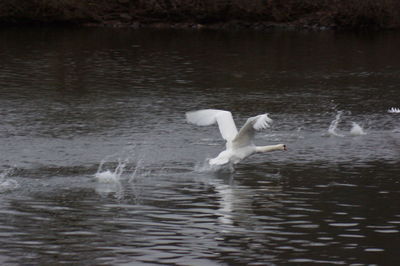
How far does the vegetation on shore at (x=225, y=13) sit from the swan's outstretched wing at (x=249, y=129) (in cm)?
3073

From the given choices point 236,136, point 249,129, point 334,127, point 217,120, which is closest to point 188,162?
point 217,120

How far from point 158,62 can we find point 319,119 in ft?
37.4

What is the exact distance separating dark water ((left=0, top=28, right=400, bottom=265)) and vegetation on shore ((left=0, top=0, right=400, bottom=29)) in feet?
36.9

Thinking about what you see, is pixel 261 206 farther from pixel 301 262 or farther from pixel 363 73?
pixel 363 73

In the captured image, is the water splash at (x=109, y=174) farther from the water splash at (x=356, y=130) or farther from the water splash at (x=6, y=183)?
the water splash at (x=356, y=130)

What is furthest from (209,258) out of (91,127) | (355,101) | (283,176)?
(355,101)

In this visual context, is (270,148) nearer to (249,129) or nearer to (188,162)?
(249,129)

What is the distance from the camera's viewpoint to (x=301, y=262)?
1247 centimetres

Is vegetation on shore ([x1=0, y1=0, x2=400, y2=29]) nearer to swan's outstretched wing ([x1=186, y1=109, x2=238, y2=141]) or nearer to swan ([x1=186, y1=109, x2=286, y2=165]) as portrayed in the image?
swan's outstretched wing ([x1=186, y1=109, x2=238, y2=141])

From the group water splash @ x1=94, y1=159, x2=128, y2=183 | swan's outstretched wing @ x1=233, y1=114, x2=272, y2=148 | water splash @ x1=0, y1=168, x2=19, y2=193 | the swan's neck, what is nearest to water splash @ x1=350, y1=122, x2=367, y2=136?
the swan's neck

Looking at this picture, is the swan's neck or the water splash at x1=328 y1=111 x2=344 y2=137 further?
the water splash at x1=328 y1=111 x2=344 y2=137

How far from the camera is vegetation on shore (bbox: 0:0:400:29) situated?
48375 millimetres

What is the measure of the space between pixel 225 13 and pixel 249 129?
31704 mm

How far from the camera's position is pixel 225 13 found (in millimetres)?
49188
